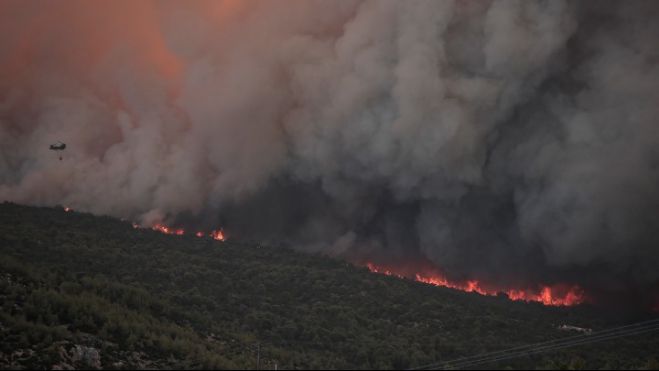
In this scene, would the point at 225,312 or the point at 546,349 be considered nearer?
the point at 546,349

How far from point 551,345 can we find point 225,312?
34.3 meters

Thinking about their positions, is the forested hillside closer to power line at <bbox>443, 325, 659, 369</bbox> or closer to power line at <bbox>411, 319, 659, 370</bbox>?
power line at <bbox>443, 325, 659, 369</bbox>

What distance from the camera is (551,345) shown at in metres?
58.7

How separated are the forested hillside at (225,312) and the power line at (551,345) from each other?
1.84 metres

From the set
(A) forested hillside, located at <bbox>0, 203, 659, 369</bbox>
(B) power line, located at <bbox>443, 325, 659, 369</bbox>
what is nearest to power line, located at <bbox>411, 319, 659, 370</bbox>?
(B) power line, located at <bbox>443, 325, 659, 369</bbox>

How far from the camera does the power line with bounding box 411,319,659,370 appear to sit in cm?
5289

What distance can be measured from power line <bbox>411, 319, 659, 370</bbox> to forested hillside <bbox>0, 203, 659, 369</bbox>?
1.84 meters

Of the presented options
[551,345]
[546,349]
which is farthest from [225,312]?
[551,345]

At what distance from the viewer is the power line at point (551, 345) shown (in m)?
52.9

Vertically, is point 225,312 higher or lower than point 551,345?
higher

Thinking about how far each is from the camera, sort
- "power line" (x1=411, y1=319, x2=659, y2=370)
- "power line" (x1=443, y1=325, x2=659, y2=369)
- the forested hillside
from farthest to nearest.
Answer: "power line" (x1=411, y1=319, x2=659, y2=370) < "power line" (x1=443, y1=325, x2=659, y2=369) < the forested hillside

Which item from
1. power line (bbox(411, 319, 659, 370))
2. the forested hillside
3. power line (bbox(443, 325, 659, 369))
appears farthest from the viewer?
power line (bbox(411, 319, 659, 370))

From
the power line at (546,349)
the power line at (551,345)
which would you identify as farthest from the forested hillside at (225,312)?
the power line at (551,345)

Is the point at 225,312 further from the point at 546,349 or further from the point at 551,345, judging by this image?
the point at 551,345
